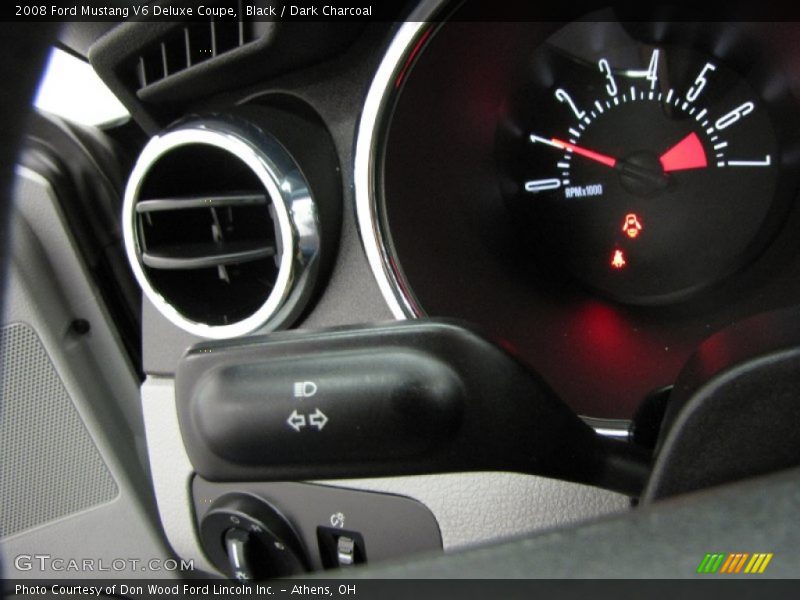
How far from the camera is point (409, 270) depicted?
911 millimetres

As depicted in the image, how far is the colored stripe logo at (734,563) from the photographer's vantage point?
0.85 ft

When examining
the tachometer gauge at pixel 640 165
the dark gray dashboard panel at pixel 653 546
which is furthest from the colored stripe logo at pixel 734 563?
the tachometer gauge at pixel 640 165

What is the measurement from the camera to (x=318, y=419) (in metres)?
0.55

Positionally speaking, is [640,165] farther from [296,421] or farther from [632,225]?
[296,421]

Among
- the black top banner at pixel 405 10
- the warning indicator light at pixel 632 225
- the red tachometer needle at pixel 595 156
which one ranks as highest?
the black top banner at pixel 405 10

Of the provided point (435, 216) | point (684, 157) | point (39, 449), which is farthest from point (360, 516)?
point (684, 157)

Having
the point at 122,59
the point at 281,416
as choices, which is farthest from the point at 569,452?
the point at 122,59

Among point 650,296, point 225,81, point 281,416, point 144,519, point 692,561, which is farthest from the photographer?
point 144,519

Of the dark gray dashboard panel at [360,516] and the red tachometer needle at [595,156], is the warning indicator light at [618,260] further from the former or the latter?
the dark gray dashboard panel at [360,516]

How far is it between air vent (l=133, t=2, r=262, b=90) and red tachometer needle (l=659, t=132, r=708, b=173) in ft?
1.64

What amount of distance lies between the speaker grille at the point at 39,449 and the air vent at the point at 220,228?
250 mm

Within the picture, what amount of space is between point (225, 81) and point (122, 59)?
11cm

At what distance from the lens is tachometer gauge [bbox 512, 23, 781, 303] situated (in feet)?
3.28

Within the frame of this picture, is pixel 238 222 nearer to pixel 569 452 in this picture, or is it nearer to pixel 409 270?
pixel 409 270
